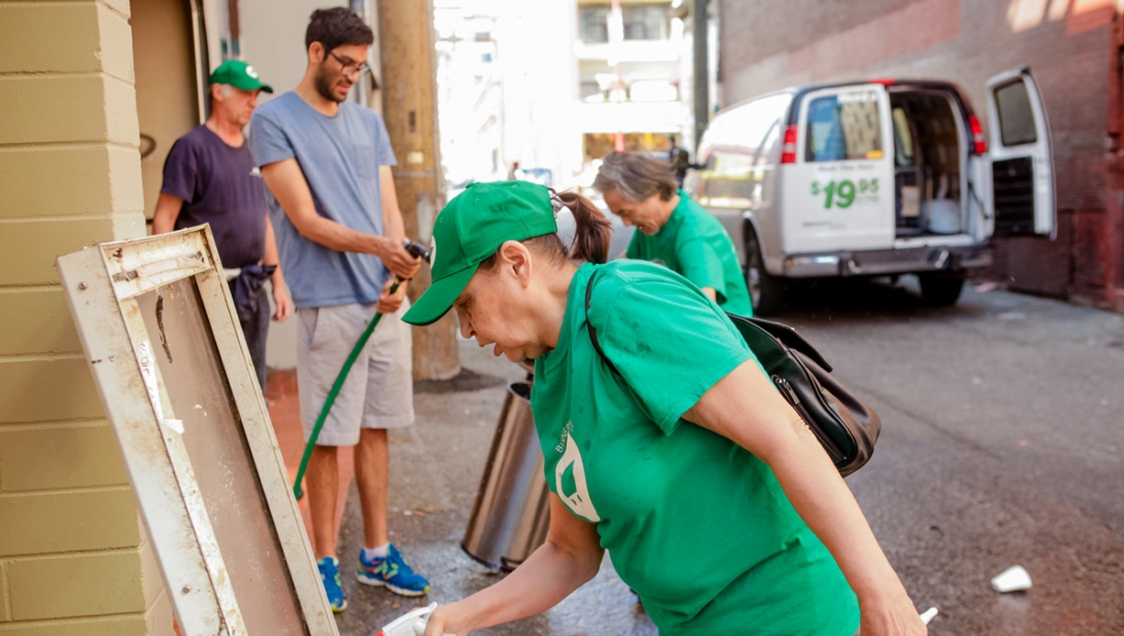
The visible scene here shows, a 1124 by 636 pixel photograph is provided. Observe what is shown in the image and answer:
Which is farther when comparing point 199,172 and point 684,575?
point 199,172

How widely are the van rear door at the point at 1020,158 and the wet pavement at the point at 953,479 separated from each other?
1.09m

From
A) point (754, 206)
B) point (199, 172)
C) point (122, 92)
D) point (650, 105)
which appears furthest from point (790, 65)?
point (650, 105)

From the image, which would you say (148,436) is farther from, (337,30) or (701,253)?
(701,253)

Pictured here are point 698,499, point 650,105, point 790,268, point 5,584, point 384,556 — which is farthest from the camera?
point 650,105

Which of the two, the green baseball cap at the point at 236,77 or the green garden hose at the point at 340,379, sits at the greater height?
the green baseball cap at the point at 236,77

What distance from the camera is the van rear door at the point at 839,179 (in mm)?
9984

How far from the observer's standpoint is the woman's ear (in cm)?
171

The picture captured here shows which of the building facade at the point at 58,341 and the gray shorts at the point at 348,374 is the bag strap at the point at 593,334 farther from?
the gray shorts at the point at 348,374

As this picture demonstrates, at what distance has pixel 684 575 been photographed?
175 centimetres

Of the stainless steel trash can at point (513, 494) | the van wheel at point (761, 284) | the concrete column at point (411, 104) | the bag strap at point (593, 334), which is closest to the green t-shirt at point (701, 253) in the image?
the stainless steel trash can at point (513, 494)

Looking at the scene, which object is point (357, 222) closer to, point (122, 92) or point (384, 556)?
point (384, 556)

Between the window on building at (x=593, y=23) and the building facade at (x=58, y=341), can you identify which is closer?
the building facade at (x=58, y=341)

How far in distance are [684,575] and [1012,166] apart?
9524 mm

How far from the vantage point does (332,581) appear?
380 cm
